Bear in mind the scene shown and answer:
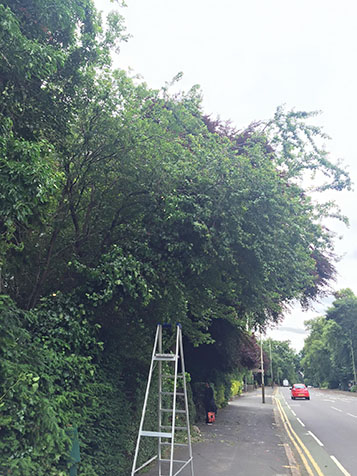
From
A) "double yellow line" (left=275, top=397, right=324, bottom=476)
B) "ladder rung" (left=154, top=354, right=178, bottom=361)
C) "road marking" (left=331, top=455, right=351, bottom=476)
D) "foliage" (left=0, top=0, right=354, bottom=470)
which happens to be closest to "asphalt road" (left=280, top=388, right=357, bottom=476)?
"road marking" (left=331, top=455, right=351, bottom=476)

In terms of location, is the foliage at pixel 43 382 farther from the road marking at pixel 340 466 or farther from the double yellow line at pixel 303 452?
the road marking at pixel 340 466

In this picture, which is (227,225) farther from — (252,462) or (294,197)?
(252,462)

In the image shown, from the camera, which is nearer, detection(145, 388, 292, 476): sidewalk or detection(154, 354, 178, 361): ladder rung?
detection(154, 354, 178, 361): ladder rung

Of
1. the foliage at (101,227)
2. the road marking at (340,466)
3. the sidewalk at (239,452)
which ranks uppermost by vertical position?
the foliage at (101,227)

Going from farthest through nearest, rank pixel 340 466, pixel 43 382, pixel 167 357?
1. pixel 340 466
2. pixel 167 357
3. pixel 43 382

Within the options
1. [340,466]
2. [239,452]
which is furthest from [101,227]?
[340,466]

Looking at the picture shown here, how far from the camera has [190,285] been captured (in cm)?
882

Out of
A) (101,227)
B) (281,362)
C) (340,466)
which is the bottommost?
(340,466)

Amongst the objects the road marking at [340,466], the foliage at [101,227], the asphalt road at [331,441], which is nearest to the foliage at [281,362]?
the asphalt road at [331,441]

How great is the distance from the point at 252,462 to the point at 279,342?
447 feet

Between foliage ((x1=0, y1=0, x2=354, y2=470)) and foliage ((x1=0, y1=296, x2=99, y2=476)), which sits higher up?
foliage ((x1=0, y1=0, x2=354, y2=470))

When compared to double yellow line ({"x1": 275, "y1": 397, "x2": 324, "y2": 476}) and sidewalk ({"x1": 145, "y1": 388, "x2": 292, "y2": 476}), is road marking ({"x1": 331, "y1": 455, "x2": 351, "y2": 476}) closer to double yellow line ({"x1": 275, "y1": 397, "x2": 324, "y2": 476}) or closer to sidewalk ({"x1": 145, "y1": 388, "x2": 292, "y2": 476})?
double yellow line ({"x1": 275, "y1": 397, "x2": 324, "y2": 476})

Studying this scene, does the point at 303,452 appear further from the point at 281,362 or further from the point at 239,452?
the point at 281,362

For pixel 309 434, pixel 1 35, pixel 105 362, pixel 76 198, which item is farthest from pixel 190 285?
pixel 309 434
